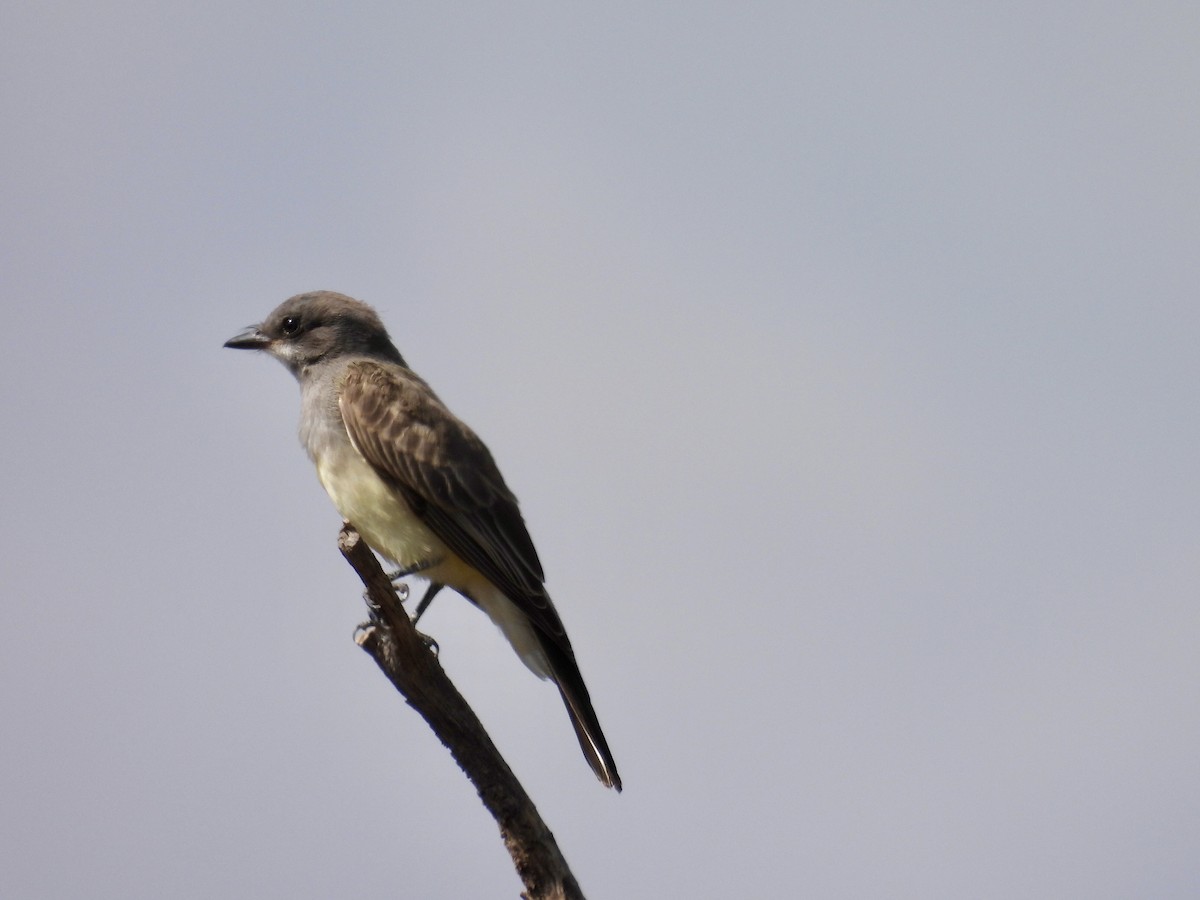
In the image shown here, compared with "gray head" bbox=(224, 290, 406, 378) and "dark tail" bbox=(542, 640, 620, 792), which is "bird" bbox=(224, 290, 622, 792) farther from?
"gray head" bbox=(224, 290, 406, 378)

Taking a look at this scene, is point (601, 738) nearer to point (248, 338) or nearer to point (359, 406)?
point (359, 406)

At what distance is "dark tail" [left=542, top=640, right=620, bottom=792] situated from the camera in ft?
31.2

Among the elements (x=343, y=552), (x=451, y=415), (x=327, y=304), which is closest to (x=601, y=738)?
(x=343, y=552)

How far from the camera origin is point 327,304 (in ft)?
40.4

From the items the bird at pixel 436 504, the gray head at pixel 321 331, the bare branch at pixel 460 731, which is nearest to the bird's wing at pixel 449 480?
the bird at pixel 436 504

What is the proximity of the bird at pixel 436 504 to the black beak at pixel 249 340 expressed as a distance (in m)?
1.25

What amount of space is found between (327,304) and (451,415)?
5.72 feet

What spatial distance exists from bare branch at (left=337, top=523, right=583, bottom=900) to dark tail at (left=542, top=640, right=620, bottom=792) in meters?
1.40

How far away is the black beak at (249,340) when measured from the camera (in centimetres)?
1252

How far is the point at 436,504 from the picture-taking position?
10461 millimetres

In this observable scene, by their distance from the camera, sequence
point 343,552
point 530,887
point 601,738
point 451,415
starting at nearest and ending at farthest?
point 530,887
point 343,552
point 601,738
point 451,415

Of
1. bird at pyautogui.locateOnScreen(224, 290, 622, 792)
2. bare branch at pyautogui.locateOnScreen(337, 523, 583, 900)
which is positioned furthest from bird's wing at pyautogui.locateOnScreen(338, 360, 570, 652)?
bare branch at pyautogui.locateOnScreen(337, 523, 583, 900)

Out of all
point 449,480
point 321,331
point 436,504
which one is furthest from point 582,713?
point 321,331

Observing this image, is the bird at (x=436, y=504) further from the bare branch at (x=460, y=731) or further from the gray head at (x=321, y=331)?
the bare branch at (x=460, y=731)
